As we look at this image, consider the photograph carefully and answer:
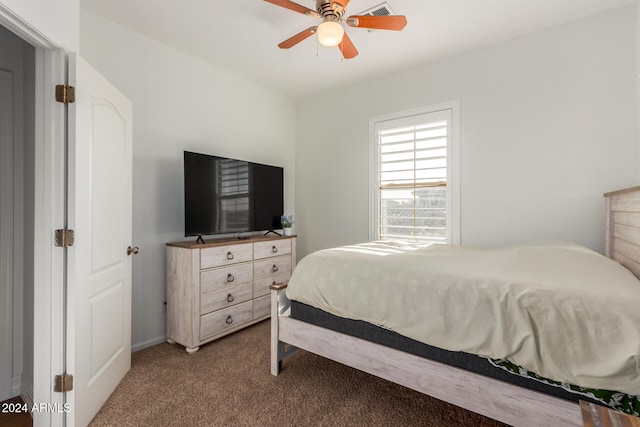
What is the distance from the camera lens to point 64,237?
1505mm

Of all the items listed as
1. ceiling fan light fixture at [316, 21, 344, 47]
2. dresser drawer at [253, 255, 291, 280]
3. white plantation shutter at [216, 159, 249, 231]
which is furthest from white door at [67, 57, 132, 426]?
ceiling fan light fixture at [316, 21, 344, 47]

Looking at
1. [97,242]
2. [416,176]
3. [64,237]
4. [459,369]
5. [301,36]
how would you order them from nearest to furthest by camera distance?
[459,369]
[64,237]
[97,242]
[301,36]
[416,176]

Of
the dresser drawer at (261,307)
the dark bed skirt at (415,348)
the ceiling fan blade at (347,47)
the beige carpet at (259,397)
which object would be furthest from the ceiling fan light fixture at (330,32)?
the dresser drawer at (261,307)

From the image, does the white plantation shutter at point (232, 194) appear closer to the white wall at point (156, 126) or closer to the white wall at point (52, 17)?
the white wall at point (156, 126)

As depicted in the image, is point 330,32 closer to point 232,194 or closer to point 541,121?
point 232,194

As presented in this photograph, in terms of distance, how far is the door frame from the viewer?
4.88 ft

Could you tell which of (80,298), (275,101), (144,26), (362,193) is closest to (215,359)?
(80,298)

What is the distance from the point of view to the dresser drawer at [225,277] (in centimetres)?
252

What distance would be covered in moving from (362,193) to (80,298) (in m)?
2.76

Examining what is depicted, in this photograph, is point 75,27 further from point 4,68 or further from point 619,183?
point 619,183

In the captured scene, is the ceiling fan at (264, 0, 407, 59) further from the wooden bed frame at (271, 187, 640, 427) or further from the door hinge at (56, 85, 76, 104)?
the wooden bed frame at (271, 187, 640, 427)

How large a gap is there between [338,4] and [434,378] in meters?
2.23

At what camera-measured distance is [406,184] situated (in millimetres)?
3250

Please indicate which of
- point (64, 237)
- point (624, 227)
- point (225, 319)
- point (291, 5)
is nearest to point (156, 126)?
point (64, 237)
